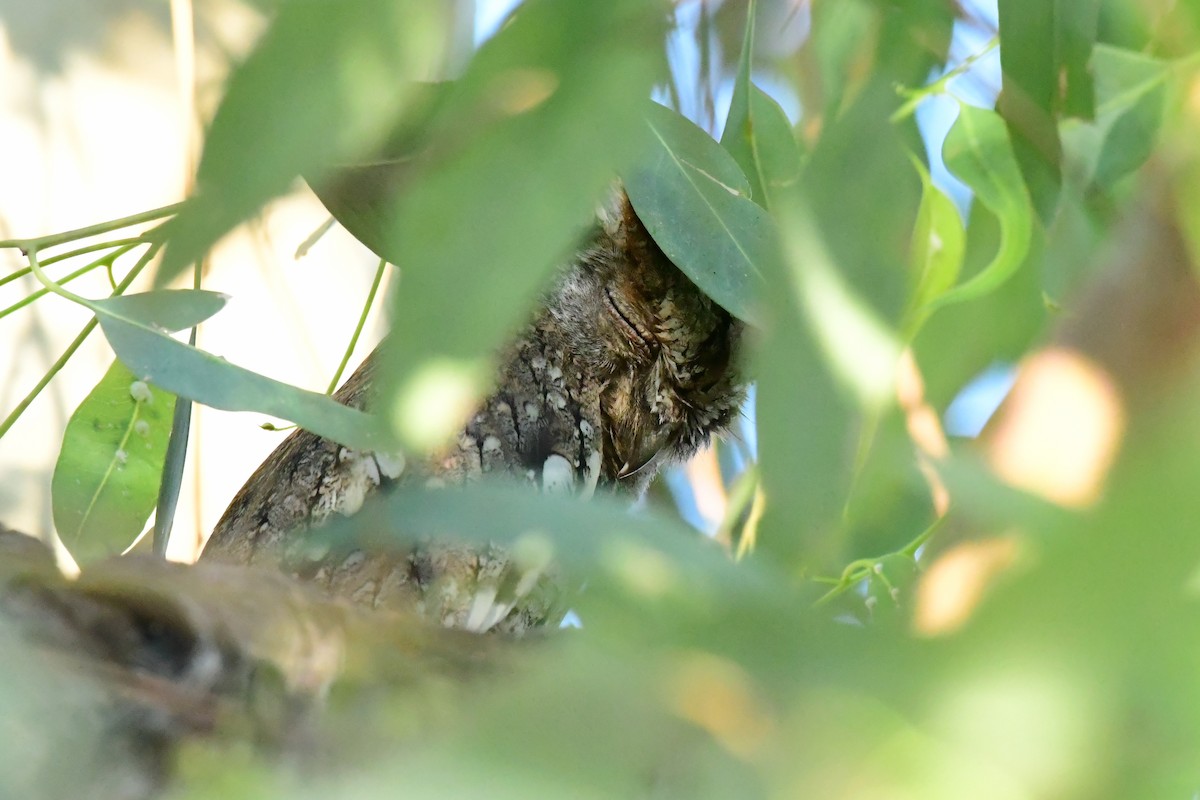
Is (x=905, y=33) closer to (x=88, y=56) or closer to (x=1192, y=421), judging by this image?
(x=1192, y=421)

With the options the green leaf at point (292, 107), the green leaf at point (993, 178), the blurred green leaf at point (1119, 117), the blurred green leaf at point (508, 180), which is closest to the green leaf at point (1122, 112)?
the blurred green leaf at point (1119, 117)

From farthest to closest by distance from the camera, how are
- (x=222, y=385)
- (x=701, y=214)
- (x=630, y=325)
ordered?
(x=630, y=325) < (x=701, y=214) < (x=222, y=385)

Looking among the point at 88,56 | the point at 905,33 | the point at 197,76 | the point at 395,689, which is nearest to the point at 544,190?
the point at 395,689

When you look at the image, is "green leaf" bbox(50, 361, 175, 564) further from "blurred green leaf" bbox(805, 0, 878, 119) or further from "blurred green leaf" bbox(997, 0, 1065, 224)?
"blurred green leaf" bbox(997, 0, 1065, 224)

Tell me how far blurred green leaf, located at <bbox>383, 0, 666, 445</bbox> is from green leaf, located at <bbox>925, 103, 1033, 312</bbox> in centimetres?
19

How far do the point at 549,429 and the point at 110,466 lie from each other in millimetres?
375

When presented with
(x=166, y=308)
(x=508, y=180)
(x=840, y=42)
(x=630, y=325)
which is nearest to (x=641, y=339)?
(x=630, y=325)

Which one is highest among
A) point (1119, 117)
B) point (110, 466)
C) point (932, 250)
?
point (1119, 117)

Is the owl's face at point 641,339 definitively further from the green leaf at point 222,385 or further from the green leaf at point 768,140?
the green leaf at point 222,385

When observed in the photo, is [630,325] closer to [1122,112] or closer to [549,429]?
[549,429]

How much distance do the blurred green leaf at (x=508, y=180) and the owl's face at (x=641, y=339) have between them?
1.75 feet

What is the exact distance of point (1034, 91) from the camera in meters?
0.60

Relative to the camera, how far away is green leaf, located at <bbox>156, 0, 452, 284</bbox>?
0.28 meters

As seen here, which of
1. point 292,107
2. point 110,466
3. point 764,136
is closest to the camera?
point 292,107
